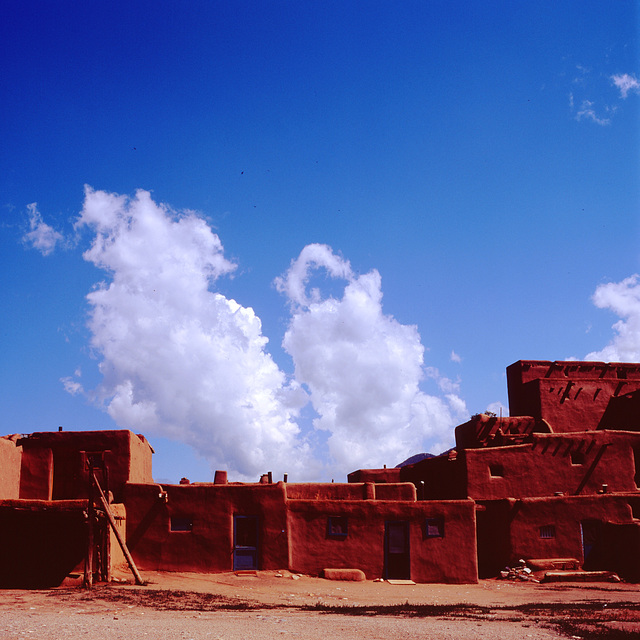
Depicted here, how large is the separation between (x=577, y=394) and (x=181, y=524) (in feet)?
81.9

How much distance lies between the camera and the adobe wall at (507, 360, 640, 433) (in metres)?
39.7

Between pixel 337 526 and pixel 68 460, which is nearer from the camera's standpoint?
pixel 337 526

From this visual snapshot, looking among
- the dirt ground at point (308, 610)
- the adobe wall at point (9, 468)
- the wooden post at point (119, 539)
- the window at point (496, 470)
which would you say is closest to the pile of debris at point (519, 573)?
the dirt ground at point (308, 610)

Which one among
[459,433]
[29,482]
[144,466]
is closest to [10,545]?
[29,482]

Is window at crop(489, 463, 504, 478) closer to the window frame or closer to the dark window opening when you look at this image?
the window frame

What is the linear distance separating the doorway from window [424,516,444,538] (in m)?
0.75

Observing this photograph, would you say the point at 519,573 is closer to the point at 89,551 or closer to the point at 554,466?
the point at 554,466

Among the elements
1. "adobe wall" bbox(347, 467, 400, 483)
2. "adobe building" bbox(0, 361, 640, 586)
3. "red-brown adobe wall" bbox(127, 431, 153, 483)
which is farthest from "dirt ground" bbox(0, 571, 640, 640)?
"adobe wall" bbox(347, 467, 400, 483)

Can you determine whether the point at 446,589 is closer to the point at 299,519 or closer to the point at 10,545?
the point at 299,519

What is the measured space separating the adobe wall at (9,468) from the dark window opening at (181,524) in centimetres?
575

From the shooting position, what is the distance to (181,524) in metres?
25.2

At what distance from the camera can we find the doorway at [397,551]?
1022 inches

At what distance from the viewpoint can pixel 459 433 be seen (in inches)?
1547

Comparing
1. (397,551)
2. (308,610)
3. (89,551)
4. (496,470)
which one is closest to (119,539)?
(89,551)
